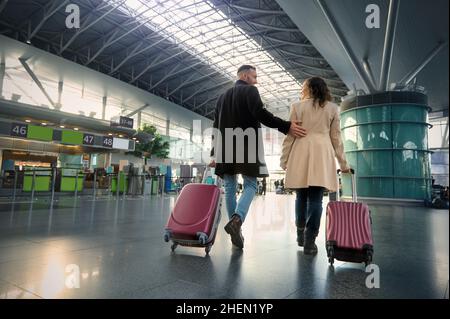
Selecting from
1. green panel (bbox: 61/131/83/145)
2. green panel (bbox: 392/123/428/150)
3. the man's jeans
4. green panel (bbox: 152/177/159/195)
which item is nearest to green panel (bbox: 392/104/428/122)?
green panel (bbox: 392/123/428/150)

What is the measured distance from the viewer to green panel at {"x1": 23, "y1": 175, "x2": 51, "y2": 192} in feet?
28.5

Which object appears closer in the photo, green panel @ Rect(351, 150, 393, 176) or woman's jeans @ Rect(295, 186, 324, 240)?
woman's jeans @ Rect(295, 186, 324, 240)

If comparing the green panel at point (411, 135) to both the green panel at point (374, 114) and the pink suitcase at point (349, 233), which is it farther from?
the pink suitcase at point (349, 233)

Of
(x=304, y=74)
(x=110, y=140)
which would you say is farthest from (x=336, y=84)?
(x=110, y=140)

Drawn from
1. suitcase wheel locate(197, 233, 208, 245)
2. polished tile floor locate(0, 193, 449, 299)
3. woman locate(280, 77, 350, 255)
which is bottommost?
polished tile floor locate(0, 193, 449, 299)

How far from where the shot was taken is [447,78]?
0.78 metres

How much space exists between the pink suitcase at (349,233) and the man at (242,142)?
2.53 ft

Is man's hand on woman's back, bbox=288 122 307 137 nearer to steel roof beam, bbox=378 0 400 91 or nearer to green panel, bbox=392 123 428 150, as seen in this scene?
steel roof beam, bbox=378 0 400 91

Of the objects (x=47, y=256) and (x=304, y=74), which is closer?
(x=47, y=256)

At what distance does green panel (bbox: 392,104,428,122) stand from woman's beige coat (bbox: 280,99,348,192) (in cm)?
929

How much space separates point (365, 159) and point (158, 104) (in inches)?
861

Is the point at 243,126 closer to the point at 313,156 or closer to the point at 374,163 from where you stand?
the point at 313,156

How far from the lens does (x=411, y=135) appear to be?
33.6 feet
